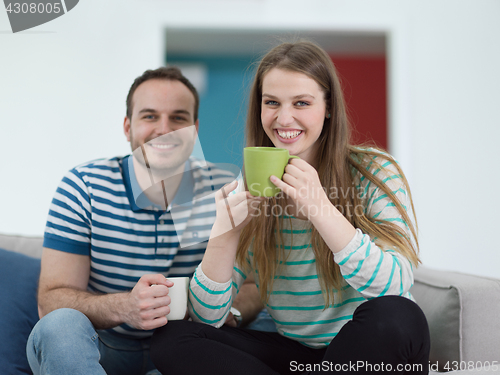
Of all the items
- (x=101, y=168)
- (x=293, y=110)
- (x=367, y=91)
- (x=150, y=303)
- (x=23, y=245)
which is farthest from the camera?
(x=367, y=91)

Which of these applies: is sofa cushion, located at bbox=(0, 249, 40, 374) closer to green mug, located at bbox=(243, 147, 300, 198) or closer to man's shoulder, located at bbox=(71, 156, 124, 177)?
man's shoulder, located at bbox=(71, 156, 124, 177)

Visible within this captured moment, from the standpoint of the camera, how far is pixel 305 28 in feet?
9.70

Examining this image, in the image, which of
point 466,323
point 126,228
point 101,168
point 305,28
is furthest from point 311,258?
point 305,28

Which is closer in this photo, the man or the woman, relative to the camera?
the woman

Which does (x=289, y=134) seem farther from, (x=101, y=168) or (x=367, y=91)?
(x=367, y=91)

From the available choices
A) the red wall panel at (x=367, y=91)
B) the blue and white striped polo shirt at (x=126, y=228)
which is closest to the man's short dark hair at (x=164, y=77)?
the blue and white striped polo shirt at (x=126, y=228)

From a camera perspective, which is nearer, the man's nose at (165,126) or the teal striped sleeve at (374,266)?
the teal striped sleeve at (374,266)

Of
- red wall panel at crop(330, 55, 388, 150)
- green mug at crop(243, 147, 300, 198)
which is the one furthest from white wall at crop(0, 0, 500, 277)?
green mug at crop(243, 147, 300, 198)

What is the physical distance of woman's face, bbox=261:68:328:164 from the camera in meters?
1.12

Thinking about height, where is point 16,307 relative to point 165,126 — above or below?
below

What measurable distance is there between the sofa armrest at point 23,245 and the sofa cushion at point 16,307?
0.13 meters

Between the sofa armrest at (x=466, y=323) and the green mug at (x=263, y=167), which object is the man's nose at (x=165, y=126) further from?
the sofa armrest at (x=466, y=323)

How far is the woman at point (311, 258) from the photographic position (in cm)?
90

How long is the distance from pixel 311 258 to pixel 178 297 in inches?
14.6
